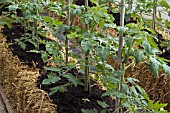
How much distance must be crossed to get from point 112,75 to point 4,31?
2.26m

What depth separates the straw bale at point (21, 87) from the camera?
8.95 ft

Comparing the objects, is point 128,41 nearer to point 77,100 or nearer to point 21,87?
point 77,100

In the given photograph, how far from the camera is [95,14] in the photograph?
7.51 ft

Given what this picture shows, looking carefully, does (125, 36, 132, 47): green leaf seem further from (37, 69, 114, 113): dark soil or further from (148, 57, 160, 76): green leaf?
(37, 69, 114, 113): dark soil

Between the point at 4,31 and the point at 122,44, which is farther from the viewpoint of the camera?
the point at 4,31

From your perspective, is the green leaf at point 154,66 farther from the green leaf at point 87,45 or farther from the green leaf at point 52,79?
the green leaf at point 52,79

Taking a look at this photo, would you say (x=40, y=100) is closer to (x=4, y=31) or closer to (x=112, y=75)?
(x=112, y=75)

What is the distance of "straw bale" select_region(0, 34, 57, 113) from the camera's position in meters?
2.73

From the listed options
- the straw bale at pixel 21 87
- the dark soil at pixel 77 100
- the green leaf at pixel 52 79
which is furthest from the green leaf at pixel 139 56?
the straw bale at pixel 21 87

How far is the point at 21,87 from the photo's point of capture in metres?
3.02

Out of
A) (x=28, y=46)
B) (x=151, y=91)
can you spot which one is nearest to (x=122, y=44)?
(x=151, y=91)

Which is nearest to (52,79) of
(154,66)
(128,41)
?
(128,41)

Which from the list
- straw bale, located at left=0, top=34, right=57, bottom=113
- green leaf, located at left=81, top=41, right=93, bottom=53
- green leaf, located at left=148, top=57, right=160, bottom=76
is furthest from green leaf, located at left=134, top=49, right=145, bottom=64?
straw bale, located at left=0, top=34, right=57, bottom=113

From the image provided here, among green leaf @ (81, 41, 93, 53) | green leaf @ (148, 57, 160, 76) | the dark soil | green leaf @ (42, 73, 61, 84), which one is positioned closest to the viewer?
green leaf @ (148, 57, 160, 76)
